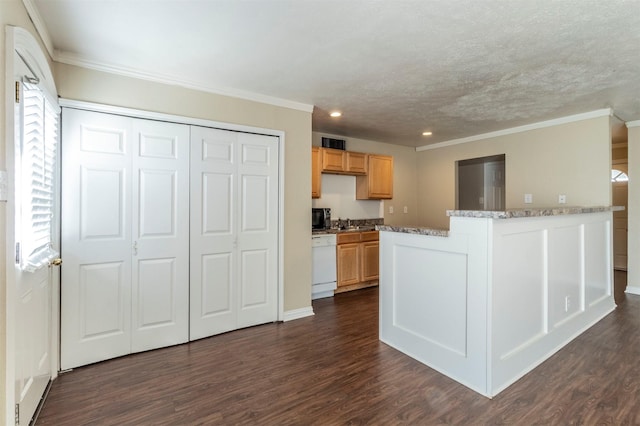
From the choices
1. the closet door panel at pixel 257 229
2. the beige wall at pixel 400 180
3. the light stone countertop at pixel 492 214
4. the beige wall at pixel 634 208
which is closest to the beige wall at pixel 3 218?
the closet door panel at pixel 257 229

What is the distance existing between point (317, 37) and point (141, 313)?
2.62 meters

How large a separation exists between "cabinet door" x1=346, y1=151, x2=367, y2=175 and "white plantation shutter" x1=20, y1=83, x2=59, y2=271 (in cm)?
354

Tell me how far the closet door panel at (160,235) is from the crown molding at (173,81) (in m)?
0.38

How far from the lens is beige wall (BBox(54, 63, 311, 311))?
2500mm

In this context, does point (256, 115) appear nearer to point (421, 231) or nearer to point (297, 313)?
point (421, 231)

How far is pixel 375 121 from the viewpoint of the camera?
4.25 metres

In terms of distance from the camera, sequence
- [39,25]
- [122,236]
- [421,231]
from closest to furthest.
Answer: [39,25], [421,231], [122,236]

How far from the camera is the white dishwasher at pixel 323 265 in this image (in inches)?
169

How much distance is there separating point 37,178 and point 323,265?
3190 millimetres

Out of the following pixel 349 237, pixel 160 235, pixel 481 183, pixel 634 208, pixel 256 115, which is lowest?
pixel 349 237

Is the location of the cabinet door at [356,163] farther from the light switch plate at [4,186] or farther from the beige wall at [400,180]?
the light switch plate at [4,186]

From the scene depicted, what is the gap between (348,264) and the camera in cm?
462

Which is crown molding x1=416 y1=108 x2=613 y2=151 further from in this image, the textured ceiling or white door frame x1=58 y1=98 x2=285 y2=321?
white door frame x1=58 y1=98 x2=285 y2=321

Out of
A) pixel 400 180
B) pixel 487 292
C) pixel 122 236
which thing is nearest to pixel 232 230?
pixel 122 236
